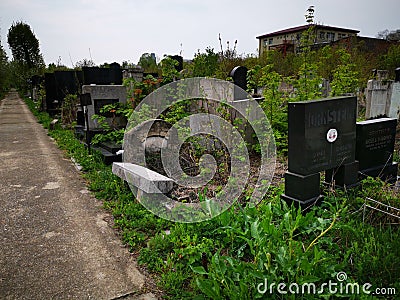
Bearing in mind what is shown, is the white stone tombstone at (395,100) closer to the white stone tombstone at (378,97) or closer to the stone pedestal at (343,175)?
the white stone tombstone at (378,97)

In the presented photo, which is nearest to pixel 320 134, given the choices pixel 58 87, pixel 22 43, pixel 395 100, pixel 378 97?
pixel 395 100

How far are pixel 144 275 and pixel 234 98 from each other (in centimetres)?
364

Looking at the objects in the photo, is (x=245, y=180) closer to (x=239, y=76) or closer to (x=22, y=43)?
(x=239, y=76)

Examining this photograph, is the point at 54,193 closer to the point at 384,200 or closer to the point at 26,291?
the point at 26,291

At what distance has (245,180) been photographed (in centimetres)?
437

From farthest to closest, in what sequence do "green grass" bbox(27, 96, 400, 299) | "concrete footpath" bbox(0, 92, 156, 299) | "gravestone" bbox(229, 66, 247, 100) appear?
"gravestone" bbox(229, 66, 247, 100) < "concrete footpath" bbox(0, 92, 156, 299) < "green grass" bbox(27, 96, 400, 299)

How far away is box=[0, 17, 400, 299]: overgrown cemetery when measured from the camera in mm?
2301

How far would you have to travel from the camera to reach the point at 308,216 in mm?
2828

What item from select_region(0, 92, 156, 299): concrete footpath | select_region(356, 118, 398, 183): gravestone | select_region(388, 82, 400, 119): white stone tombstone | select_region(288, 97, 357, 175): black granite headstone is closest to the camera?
select_region(0, 92, 156, 299): concrete footpath

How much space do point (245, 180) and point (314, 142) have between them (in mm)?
1284

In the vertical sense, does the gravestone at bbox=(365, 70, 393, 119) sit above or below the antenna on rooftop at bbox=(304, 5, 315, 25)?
below

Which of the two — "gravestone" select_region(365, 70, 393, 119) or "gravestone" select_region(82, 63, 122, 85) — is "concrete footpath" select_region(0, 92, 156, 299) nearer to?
"gravestone" select_region(82, 63, 122, 85)

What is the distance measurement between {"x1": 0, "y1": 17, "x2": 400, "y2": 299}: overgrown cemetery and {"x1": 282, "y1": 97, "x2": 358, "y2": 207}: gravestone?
12mm

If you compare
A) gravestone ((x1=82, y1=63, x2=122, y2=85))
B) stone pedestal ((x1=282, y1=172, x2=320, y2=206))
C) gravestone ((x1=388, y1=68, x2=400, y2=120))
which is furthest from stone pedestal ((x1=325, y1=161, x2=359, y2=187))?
gravestone ((x1=82, y1=63, x2=122, y2=85))
